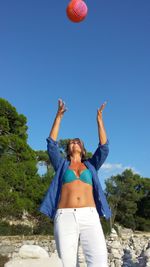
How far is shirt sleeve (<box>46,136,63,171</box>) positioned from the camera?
13.6 ft

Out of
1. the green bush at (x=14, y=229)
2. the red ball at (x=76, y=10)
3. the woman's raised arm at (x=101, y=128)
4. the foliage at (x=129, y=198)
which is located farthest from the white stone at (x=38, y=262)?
the foliage at (x=129, y=198)

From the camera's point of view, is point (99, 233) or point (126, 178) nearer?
point (99, 233)

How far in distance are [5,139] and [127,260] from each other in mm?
21424

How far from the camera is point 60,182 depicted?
4.06 m

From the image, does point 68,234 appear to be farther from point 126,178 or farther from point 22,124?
point 126,178

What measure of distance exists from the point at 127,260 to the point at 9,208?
58.2 ft

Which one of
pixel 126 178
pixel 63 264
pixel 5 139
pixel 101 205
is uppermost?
pixel 126 178

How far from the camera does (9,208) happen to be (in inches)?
1002

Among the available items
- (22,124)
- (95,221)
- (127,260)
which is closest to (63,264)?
(95,221)

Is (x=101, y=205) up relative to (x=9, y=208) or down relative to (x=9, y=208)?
down

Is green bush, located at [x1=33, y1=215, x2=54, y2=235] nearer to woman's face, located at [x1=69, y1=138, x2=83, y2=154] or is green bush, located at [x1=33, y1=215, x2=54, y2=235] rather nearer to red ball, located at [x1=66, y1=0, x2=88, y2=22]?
red ball, located at [x1=66, y1=0, x2=88, y2=22]

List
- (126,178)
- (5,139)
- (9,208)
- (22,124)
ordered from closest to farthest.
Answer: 1. (9,208)
2. (5,139)
3. (22,124)
4. (126,178)

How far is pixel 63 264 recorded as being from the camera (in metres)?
3.65

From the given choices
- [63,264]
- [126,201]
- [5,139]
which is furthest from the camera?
[126,201]
